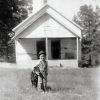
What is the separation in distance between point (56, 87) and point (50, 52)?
4.60m

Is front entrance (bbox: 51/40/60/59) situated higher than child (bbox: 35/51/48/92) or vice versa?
front entrance (bbox: 51/40/60/59)

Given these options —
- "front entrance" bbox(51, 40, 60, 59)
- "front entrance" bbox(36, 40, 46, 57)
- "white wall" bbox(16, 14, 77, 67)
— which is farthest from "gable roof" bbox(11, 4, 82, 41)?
"front entrance" bbox(36, 40, 46, 57)

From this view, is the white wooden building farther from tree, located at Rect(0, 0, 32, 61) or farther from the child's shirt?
the child's shirt

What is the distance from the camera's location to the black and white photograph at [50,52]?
404 centimetres

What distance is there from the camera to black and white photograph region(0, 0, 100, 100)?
4039mm

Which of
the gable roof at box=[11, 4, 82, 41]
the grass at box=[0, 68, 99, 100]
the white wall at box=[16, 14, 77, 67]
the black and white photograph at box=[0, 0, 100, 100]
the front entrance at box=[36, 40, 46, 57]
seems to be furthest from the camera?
the front entrance at box=[36, 40, 46, 57]

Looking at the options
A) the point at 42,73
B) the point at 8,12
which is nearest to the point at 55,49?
the point at 8,12

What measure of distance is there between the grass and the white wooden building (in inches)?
94.0

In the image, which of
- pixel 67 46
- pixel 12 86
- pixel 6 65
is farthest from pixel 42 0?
pixel 12 86

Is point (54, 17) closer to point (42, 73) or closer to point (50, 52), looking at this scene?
point (50, 52)

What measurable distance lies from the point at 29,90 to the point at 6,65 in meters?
2.72

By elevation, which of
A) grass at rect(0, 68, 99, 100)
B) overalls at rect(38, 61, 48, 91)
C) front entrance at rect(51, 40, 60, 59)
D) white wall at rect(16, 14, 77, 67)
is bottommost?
grass at rect(0, 68, 99, 100)

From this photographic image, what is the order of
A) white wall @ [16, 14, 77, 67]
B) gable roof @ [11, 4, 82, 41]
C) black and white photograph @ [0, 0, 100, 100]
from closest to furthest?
black and white photograph @ [0, 0, 100, 100], gable roof @ [11, 4, 82, 41], white wall @ [16, 14, 77, 67]

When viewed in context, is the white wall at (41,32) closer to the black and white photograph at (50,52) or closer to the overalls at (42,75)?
the black and white photograph at (50,52)
